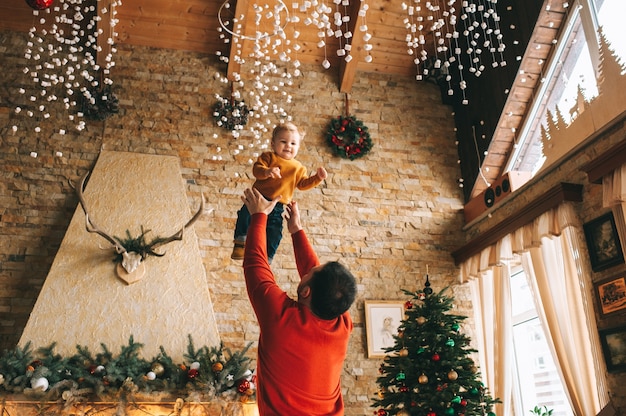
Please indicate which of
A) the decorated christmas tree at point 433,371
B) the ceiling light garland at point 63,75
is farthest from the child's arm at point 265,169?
the ceiling light garland at point 63,75

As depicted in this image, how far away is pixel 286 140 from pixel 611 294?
3.30 m

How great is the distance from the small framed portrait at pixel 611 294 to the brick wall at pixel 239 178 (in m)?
2.00

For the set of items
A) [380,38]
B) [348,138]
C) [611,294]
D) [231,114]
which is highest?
[380,38]

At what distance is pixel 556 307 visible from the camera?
5.19 meters

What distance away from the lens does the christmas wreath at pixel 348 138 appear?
22.5 feet

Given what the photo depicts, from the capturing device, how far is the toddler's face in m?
3.00

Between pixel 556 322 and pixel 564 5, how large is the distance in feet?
9.97

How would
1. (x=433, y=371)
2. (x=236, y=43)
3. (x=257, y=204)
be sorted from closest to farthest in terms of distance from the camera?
(x=257, y=204), (x=433, y=371), (x=236, y=43)

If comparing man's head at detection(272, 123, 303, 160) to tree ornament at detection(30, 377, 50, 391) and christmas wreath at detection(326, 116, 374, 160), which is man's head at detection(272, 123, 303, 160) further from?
christmas wreath at detection(326, 116, 374, 160)

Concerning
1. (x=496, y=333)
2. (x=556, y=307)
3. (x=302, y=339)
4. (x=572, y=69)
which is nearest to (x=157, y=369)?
(x=302, y=339)

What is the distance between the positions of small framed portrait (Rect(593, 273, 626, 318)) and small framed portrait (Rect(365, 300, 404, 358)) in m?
2.07

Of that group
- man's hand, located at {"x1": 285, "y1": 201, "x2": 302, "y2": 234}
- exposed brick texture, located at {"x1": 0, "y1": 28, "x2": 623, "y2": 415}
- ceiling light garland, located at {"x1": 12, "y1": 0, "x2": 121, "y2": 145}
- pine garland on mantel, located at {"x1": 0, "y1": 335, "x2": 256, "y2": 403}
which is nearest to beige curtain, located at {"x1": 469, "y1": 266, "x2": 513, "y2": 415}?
exposed brick texture, located at {"x1": 0, "y1": 28, "x2": 623, "y2": 415}

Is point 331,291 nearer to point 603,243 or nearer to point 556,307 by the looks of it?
point 603,243

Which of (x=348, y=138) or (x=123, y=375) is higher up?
(x=348, y=138)
